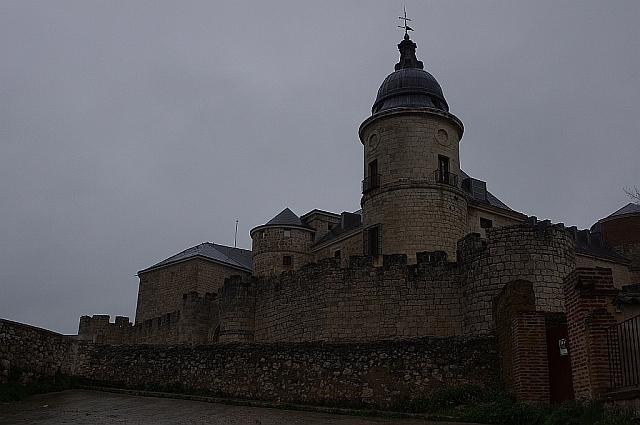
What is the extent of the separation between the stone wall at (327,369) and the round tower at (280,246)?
20181 mm

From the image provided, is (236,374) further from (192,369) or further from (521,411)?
(521,411)

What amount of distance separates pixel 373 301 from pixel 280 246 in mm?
17098

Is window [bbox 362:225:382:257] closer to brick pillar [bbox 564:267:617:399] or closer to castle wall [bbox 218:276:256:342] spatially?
castle wall [bbox 218:276:256:342]

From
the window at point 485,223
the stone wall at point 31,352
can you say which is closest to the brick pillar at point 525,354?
the stone wall at point 31,352

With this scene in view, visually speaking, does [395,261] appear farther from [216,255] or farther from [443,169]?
[216,255]

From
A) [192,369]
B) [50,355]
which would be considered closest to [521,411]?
[192,369]

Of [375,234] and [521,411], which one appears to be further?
[375,234]

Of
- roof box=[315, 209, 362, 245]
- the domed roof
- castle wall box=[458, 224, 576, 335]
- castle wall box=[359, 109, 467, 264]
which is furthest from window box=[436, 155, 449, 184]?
roof box=[315, 209, 362, 245]

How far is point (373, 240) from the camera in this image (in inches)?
1072

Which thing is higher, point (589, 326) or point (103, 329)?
point (103, 329)

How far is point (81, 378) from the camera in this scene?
55.6ft

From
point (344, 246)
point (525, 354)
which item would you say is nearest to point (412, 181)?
point (344, 246)

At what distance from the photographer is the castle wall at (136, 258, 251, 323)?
41.2 metres

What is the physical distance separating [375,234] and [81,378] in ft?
43.7
